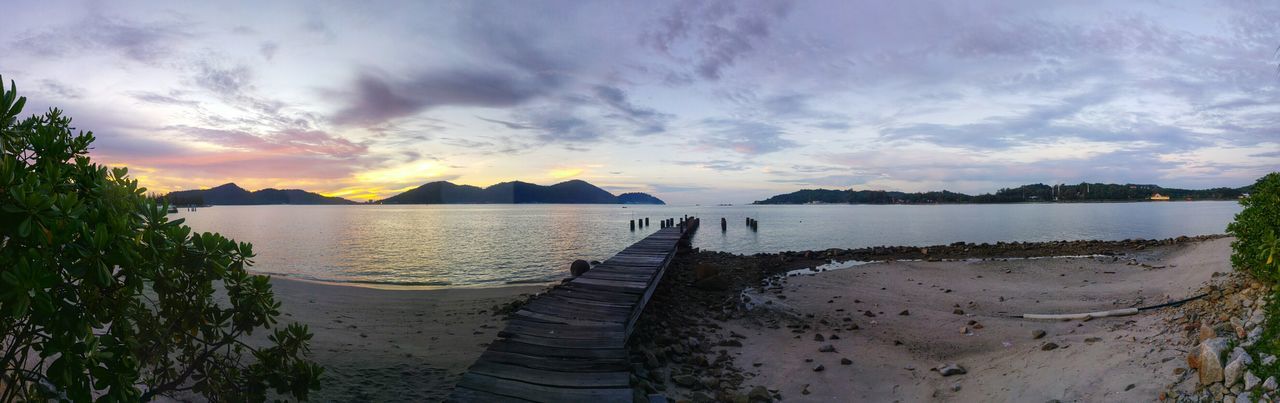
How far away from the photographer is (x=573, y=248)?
31250 mm

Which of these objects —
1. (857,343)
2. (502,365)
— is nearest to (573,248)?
(857,343)

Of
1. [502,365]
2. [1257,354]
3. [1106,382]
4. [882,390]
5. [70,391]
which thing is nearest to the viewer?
[70,391]

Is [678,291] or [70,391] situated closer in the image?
[70,391]

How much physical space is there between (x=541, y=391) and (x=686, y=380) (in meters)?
2.55

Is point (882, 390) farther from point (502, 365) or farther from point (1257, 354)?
point (502, 365)

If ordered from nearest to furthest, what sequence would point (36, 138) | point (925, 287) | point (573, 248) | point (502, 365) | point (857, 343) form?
point (36, 138)
point (502, 365)
point (857, 343)
point (925, 287)
point (573, 248)

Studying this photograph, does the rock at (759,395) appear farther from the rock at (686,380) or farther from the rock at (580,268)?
the rock at (580,268)

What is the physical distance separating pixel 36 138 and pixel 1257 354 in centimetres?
900

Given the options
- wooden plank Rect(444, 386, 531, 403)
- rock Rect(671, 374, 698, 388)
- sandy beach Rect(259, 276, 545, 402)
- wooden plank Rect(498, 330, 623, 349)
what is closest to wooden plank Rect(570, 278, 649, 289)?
sandy beach Rect(259, 276, 545, 402)

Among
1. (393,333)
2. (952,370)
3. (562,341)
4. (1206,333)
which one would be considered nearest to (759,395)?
(562,341)

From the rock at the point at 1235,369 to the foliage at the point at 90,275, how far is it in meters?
7.98

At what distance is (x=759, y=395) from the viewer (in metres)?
6.59

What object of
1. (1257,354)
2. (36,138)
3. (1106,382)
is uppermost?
(36,138)

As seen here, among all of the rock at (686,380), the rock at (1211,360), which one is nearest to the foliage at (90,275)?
the rock at (686,380)
